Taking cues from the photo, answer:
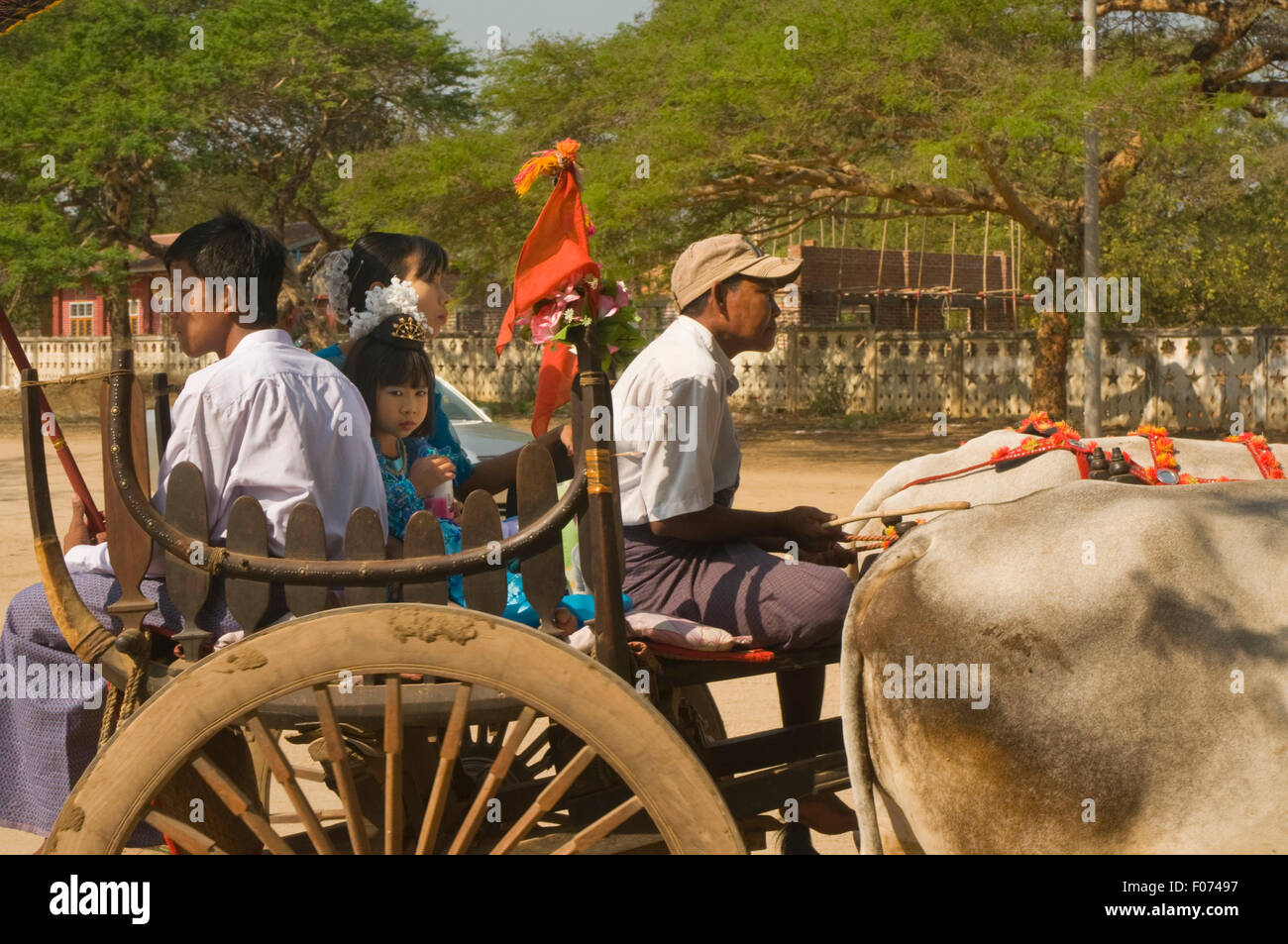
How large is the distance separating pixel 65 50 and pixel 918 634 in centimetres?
2516

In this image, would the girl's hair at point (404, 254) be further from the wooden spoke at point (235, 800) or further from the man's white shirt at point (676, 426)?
the wooden spoke at point (235, 800)

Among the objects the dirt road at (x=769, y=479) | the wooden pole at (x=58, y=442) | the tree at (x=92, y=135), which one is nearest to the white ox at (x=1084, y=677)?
the wooden pole at (x=58, y=442)

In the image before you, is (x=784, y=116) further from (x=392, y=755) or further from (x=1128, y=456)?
(x=392, y=755)

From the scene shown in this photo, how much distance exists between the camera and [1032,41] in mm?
14695

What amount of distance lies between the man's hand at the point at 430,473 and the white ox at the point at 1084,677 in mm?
Answer: 1234

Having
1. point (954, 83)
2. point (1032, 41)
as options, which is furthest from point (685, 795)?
point (1032, 41)

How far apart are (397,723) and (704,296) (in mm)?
1462

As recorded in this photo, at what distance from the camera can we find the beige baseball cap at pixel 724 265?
3271mm

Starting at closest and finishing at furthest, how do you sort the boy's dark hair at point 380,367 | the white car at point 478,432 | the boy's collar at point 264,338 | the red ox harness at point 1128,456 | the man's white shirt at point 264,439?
the man's white shirt at point 264,439, the boy's collar at point 264,338, the boy's dark hair at point 380,367, the red ox harness at point 1128,456, the white car at point 478,432

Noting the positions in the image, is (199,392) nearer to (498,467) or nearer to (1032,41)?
(498,467)
